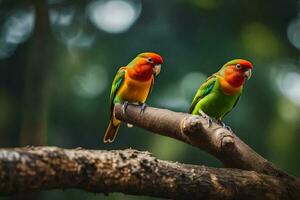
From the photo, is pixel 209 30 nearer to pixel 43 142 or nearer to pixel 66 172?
pixel 43 142

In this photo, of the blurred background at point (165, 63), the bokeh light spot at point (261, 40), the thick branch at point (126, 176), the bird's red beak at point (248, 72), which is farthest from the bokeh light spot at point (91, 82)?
the thick branch at point (126, 176)

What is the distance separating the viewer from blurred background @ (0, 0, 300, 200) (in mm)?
9359

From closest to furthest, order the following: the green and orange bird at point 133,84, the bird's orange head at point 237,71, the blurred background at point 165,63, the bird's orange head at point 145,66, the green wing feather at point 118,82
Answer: the bird's orange head at point 237,71 → the bird's orange head at point 145,66 → the green and orange bird at point 133,84 → the green wing feather at point 118,82 → the blurred background at point 165,63

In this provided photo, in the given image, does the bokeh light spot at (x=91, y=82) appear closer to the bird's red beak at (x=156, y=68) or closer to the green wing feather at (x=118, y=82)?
the green wing feather at (x=118, y=82)

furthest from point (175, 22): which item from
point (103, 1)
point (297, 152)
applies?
point (297, 152)

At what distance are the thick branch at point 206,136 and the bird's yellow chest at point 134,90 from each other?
0.88 m

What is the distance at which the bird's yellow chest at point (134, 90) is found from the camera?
14.1ft

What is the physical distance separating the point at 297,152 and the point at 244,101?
3.83ft

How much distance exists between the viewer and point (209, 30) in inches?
411

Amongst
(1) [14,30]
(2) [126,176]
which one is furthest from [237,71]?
Result: (1) [14,30]

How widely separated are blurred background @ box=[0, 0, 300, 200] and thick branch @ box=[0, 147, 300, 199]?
5.59m

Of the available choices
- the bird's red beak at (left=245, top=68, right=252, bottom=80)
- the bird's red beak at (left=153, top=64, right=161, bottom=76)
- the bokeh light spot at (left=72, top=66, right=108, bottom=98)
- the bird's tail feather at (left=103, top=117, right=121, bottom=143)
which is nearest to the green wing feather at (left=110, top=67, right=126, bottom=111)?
the bird's tail feather at (left=103, top=117, right=121, bottom=143)

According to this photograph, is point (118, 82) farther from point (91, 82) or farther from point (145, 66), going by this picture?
point (91, 82)

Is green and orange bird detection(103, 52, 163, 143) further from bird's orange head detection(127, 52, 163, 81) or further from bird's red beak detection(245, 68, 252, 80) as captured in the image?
A: bird's red beak detection(245, 68, 252, 80)
